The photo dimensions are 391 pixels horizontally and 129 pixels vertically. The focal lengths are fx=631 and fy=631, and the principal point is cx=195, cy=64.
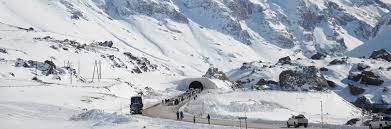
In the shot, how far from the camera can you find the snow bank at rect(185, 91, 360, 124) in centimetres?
8838

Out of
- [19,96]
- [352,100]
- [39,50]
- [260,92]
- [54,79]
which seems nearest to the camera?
[19,96]

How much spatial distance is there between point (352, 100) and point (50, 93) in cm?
9366

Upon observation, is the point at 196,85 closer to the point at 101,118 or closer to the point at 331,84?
the point at 331,84

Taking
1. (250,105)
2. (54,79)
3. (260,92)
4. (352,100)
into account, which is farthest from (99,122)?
(352,100)

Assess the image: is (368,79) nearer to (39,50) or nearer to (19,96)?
(39,50)

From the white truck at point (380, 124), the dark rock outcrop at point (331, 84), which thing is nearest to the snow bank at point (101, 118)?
the white truck at point (380, 124)

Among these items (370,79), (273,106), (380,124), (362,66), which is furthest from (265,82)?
(380,124)

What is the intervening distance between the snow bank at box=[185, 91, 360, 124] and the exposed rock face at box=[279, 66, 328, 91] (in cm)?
4346

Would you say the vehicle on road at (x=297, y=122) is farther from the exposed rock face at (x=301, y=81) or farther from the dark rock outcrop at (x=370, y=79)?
the dark rock outcrop at (x=370, y=79)

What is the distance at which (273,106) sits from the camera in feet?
329

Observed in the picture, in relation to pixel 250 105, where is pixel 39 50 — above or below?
above

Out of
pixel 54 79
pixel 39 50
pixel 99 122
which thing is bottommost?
pixel 99 122

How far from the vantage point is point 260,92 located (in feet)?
361

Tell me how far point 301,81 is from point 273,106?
225 feet
